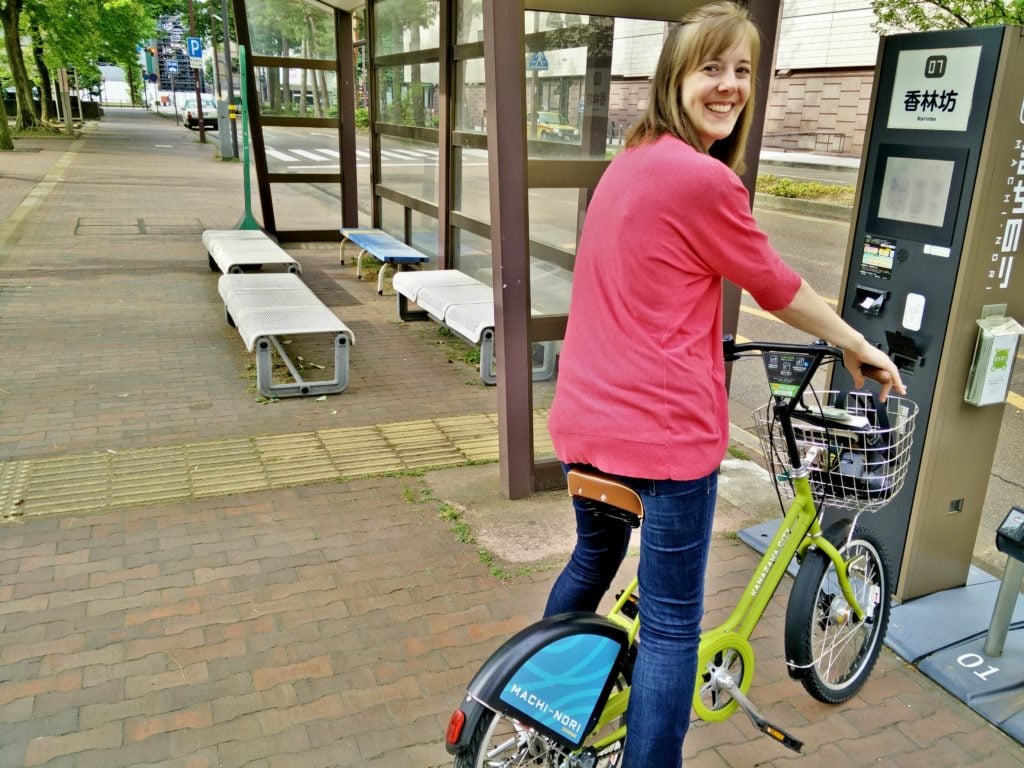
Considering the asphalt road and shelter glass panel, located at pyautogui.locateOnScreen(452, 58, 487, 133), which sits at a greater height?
shelter glass panel, located at pyautogui.locateOnScreen(452, 58, 487, 133)

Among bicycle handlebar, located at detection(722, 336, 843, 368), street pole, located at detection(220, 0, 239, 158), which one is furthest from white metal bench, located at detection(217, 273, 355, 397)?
street pole, located at detection(220, 0, 239, 158)

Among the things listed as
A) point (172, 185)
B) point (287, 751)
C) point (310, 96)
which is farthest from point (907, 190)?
point (172, 185)

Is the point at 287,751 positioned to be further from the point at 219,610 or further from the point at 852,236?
the point at 852,236

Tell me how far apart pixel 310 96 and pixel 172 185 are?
32.0ft

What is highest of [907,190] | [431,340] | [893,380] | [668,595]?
[907,190]

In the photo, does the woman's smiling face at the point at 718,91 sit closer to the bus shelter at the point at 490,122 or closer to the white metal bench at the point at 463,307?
the bus shelter at the point at 490,122

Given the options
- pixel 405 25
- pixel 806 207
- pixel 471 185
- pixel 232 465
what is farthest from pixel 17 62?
pixel 232 465

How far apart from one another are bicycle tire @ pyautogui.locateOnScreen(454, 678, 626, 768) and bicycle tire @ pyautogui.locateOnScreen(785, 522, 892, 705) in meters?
0.74

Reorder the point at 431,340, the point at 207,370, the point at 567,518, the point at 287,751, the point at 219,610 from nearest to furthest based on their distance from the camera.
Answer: the point at 287,751, the point at 219,610, the point at 567,518, the point at 207,370, the point at 431,340

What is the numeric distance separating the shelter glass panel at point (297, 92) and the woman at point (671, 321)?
1003 cm

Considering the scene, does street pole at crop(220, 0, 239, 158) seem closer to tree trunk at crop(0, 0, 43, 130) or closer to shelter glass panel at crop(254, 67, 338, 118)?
shelter glass panel at crop(254, 67, 338, 118)

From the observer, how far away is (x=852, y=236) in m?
3.49

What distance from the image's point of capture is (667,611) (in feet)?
6.80

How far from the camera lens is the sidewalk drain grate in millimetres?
4371
